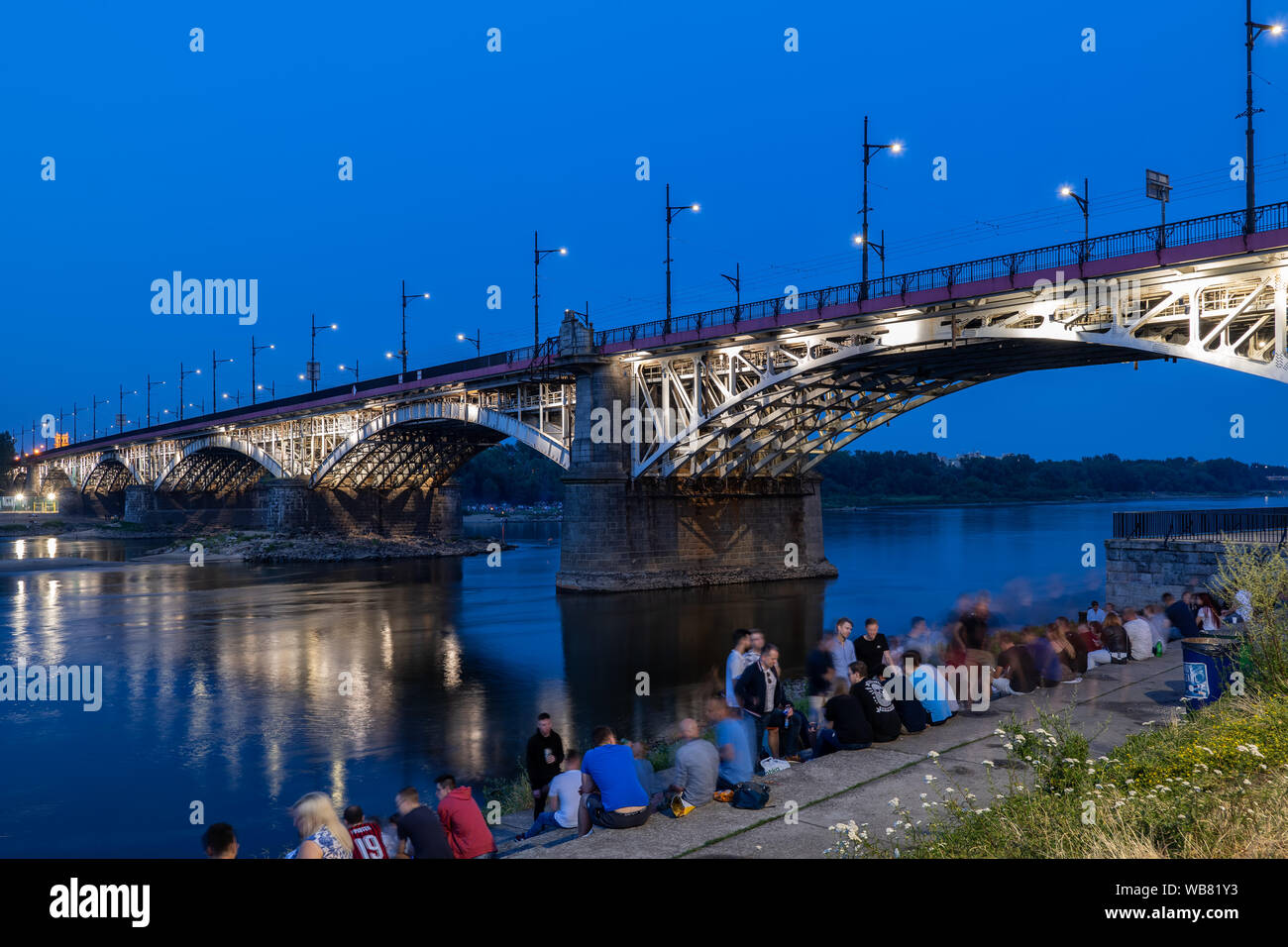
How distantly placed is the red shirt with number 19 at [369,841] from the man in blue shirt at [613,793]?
1604 mm

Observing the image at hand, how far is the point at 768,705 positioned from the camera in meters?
10.6

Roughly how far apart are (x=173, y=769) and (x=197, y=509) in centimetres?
9254

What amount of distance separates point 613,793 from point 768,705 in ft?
11.6

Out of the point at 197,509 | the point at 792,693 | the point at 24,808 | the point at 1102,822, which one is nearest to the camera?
the point at 1102,822

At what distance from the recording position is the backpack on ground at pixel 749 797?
752cm

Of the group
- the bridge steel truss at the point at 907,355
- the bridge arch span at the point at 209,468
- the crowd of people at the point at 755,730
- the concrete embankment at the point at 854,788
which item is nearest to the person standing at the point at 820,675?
the crowd of people at the point at 755,730

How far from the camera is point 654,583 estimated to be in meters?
39.0

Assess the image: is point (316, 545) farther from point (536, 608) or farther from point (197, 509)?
point (197, 509)

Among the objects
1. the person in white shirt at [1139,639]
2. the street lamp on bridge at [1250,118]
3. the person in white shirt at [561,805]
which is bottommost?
the person in white shirt at [561,805]

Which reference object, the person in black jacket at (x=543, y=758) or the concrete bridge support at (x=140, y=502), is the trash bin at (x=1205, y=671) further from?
the concrete bridge support at (x=140, y=502)

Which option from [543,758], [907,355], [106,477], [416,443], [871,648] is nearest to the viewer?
[543,758]

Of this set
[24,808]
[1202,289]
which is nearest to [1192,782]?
[24,808]

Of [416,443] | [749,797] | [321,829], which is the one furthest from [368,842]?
[416,443]

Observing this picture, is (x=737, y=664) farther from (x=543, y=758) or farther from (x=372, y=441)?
(x=372, y=441)
